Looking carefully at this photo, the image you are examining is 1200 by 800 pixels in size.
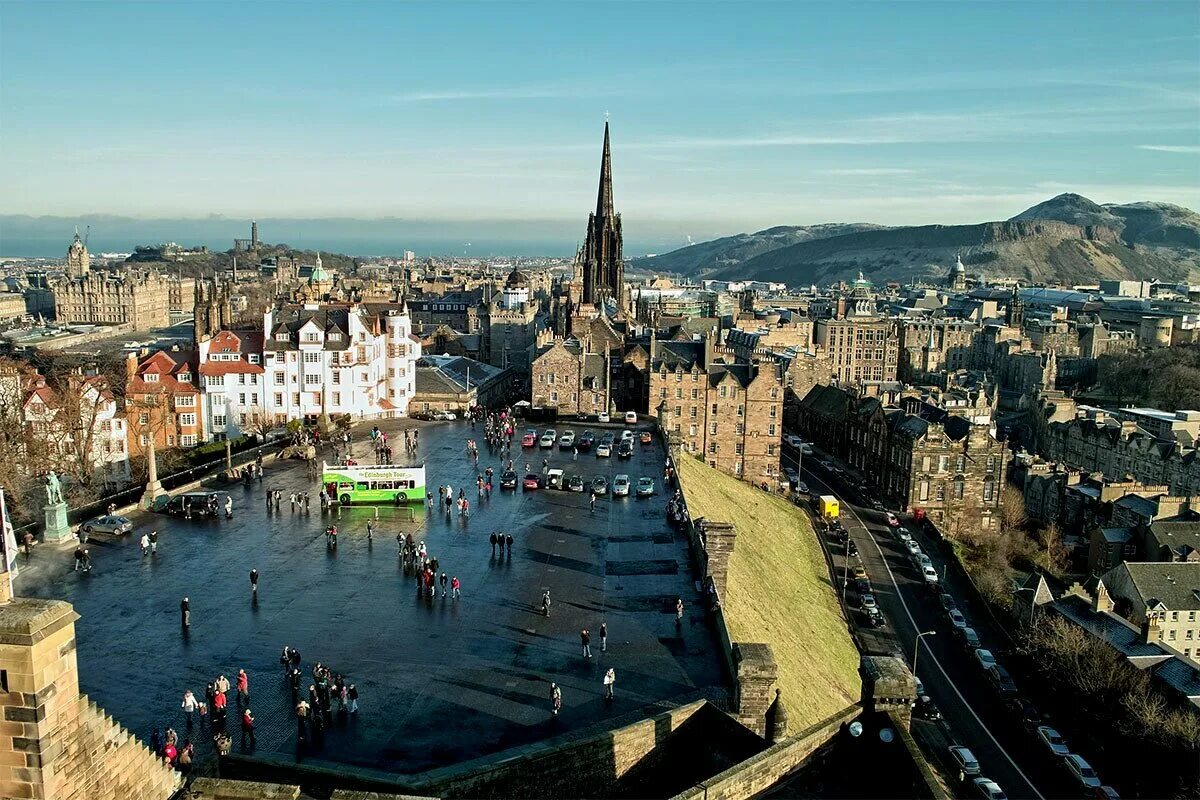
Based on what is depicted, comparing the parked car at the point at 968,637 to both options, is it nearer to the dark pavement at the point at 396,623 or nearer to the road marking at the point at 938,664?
the road marking at the point at 938,664

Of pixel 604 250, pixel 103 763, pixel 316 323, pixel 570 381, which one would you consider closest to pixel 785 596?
pixel 570 381

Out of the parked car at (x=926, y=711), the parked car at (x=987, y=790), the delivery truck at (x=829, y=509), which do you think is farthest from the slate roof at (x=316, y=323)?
the parked car at (x=987, y=790)

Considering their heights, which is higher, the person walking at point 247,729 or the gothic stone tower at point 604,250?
the gothic stone tower at point 604,250

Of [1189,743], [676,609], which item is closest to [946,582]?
[1189,743]

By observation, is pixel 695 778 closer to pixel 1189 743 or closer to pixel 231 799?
pixel 231 799

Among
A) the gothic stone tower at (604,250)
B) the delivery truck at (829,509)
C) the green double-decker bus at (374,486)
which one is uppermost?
the gothic stone tower at (604,250)

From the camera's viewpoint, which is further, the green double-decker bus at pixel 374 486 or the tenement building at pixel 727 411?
the tenement building at pixel 727 411

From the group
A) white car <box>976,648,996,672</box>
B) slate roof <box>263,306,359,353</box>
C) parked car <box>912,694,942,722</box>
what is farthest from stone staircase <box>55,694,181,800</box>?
slate roof <box>263,306,359,353</box>
